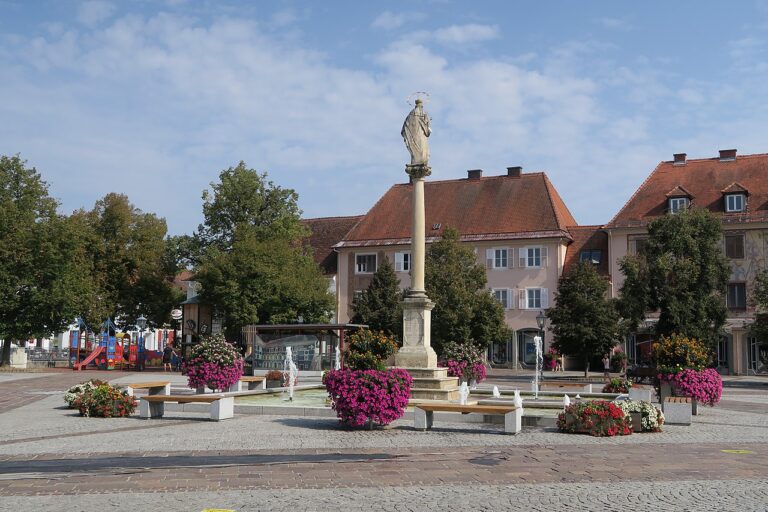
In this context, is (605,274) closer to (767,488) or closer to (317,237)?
(317,237)

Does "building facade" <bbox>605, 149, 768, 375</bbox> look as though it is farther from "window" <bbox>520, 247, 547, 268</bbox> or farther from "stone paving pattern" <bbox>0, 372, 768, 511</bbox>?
"stone paving pattern" <bbox>0, 372, 768, 511</bbox>

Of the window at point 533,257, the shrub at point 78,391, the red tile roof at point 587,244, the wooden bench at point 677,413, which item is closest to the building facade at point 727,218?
the red tile roof at point 587,244

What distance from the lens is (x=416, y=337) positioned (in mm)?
21000

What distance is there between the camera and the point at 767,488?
9727mm

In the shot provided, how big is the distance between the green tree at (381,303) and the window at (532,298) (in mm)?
8694

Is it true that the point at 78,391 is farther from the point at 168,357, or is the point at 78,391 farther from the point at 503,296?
the point at 503,296

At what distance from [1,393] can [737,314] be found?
39.3 m

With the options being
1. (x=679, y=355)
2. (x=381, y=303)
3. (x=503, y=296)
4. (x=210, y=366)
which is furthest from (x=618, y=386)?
(x=503, y=296)

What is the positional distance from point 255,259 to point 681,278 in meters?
25.3

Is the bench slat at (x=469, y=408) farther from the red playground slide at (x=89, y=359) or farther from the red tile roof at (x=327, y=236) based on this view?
the red tile roof at (x=327, y=236)

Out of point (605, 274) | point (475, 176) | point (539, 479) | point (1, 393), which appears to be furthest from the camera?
point (475, 176)

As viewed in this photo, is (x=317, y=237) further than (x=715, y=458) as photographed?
Yes

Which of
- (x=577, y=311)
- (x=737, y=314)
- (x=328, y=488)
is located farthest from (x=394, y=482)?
(x=737, y=314)

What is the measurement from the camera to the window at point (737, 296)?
47.8 metres
